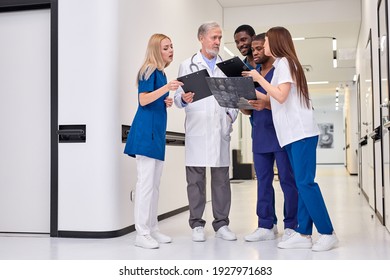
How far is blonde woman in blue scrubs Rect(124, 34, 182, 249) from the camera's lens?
11.2 ft

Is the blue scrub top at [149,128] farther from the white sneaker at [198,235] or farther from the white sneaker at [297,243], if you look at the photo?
the white sneaker at [297,243]

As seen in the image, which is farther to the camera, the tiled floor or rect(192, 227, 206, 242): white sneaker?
rect(192, 227, 206, 242): white sneaker

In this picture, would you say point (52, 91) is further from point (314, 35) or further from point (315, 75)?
point (315, 75)

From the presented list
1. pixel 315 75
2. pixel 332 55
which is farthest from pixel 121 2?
pixel 315 75

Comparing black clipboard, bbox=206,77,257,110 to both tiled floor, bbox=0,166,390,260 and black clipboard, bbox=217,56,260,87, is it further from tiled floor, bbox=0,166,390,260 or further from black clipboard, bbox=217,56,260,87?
tiled floor, bbox=0,166,390,260

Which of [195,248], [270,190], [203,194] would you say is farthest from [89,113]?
[270,190]

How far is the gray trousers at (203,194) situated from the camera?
3730 mm

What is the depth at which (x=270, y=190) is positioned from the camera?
3.72 metres

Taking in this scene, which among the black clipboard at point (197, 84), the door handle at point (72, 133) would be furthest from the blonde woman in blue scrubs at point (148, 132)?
the door handle at point (72, 133)

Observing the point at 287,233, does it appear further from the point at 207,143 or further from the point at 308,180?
the point at 207,143

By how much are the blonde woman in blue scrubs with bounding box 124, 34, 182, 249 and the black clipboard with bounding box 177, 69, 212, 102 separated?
148mm

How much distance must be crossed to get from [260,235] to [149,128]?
1.15 metres

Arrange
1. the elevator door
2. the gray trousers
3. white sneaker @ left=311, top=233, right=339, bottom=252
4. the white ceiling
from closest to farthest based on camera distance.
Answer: white sneaker @ left=311, top=233, right=339, bottom=252, the gray trousers, the elevator door, the white ceiling

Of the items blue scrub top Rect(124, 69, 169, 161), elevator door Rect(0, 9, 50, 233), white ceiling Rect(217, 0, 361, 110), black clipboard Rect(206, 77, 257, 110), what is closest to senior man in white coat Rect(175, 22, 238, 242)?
blue scrub top Rect(124, 69, 169, 161)
